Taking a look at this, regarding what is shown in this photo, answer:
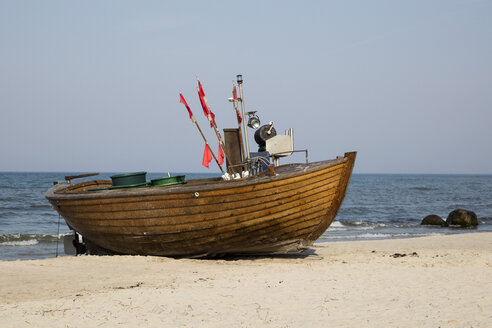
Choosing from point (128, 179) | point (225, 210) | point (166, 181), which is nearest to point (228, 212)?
point (225, 210)

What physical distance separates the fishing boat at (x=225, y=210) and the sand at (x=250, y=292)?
1.23 feet

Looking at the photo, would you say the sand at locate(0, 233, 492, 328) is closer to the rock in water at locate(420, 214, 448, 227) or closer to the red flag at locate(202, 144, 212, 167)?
the red flag at locate(202, 144, 212, 167)

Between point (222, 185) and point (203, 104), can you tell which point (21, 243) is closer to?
point (203, 104)

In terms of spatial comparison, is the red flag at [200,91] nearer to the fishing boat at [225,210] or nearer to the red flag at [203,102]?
the red flag at [203,102]

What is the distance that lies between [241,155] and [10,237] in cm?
956

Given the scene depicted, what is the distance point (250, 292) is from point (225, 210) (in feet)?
7.94

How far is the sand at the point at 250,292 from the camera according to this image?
5.47 metres

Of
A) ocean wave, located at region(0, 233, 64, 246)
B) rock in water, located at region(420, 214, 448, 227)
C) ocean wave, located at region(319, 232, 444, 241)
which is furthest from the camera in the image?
rock in water, located at region(420, 214, 448, 227)

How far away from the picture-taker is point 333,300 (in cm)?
623

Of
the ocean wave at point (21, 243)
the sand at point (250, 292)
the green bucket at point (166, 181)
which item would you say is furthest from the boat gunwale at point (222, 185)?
the ocean wave at point (21, 243)

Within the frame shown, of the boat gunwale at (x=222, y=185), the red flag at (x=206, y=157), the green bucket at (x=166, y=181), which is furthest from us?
the red flag at (x=206, y=157)

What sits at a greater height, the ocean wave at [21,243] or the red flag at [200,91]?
the red flag at [200,91]

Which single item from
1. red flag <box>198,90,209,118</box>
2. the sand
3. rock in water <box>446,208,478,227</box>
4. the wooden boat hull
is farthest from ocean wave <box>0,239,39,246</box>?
rock in water <box>446,208,478,227</box>

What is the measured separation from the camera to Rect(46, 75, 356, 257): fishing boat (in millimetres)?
8820
